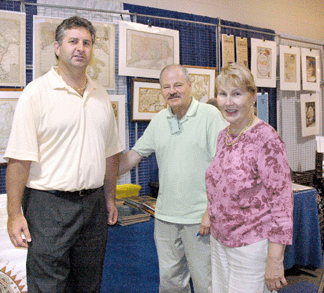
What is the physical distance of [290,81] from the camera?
4.08 meters

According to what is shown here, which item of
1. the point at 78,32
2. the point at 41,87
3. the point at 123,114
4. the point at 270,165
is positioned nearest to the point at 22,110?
the point at 41,87

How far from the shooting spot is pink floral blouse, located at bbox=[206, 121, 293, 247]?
117 cm

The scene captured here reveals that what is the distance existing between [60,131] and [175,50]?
202 centimetres

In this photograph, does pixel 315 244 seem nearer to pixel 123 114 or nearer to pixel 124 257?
pixel 124 257

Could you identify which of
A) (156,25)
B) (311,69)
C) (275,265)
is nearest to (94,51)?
(156,25)

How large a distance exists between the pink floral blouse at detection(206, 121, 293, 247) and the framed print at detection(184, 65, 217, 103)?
2.05m

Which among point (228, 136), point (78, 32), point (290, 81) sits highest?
point (290, 81)

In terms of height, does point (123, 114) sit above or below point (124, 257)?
above

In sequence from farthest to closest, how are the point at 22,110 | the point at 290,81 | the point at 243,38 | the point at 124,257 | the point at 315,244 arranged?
the point at 290,81 → the point at 243,38 → the point at 315,244 → the point at 124,257 → the point at 22,110

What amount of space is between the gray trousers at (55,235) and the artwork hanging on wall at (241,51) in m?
2.75

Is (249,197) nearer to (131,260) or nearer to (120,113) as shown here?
(131,260)

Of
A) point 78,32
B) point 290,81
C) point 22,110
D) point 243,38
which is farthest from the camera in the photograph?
point 290,81

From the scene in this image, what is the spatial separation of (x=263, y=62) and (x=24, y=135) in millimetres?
3201

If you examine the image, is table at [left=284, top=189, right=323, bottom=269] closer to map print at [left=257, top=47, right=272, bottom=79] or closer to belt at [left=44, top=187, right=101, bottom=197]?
map print at [left=257, top=47, right=272, bottom=79]
